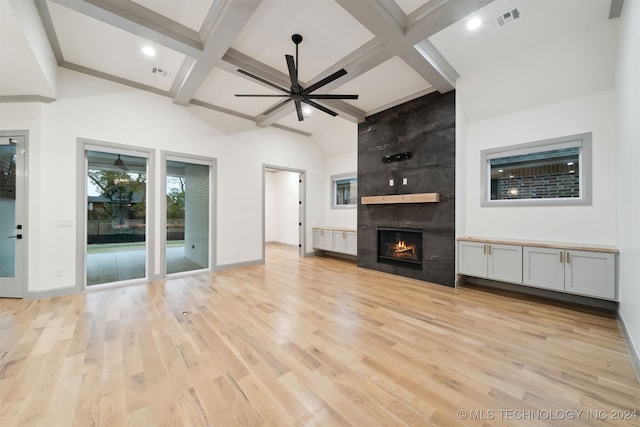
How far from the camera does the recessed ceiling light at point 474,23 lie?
278 cm

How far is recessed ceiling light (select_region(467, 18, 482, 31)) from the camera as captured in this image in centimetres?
278

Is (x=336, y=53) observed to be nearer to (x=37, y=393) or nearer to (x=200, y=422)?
(x=200, y=422)

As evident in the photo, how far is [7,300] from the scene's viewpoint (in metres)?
3.35

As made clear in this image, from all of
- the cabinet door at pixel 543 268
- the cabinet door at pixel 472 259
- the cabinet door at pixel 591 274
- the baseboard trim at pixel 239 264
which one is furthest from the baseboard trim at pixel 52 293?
the cabinet door at pixel 591 274

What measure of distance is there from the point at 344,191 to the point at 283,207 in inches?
123

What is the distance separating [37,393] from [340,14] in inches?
166

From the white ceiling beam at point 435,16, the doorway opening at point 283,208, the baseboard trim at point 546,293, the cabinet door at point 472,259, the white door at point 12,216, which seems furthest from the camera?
the doorway opening at point 283,208

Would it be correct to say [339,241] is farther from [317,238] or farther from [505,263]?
[505,263]

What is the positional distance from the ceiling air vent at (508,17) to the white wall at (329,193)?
3904mm

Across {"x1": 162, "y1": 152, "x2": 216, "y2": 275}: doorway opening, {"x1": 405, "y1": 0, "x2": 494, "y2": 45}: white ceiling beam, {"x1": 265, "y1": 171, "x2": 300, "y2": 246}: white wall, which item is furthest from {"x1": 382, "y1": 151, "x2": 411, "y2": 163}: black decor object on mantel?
{"x1": 265, "y1": 171, "x2": 300, "y2": 246}: white wall

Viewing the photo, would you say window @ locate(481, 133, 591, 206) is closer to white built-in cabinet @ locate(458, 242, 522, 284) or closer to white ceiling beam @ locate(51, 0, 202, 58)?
white built-in cabinet @ locate(458, 242, 522, 284)

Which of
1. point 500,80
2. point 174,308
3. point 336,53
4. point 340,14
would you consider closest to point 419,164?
point 500,80

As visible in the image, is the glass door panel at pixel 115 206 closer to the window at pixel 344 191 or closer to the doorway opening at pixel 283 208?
the doorway opening at pixel 283 208

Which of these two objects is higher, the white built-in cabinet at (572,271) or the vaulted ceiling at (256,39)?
the vaulted ceiling at (256,39)
